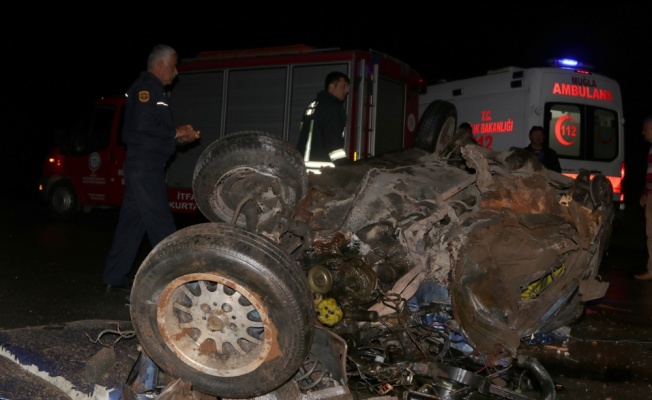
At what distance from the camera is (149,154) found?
5.46m

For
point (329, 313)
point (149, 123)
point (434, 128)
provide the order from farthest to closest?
point (149, 123)
point (434, 128)
point (329, 313)

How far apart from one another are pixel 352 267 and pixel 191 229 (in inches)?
34.5

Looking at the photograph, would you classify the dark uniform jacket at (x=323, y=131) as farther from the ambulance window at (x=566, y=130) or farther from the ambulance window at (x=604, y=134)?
the ambulance window at (x=604, y=134)

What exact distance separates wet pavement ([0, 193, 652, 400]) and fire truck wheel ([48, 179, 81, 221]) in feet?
7.35

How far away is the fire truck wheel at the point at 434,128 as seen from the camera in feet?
15.5

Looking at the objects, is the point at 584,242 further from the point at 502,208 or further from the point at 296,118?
the point at 296,118

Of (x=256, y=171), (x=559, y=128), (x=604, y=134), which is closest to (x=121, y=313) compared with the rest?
(x=256, y=171)

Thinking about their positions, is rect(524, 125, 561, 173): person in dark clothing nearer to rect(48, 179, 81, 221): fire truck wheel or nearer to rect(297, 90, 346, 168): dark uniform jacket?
rect(297, 90, 346, 168): dark uniform jacket

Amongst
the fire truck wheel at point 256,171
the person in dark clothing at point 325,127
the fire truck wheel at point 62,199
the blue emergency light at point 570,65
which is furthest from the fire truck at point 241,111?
the fire truck wheel at point 256,171

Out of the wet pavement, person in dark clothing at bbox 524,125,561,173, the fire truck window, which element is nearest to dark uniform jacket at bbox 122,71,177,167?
the wet pavement

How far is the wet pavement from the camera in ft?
13.3

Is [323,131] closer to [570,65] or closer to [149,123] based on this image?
[149,123]

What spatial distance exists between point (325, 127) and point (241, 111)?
587 centimetres

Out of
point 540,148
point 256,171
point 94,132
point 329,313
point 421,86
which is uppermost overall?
point 421,86
